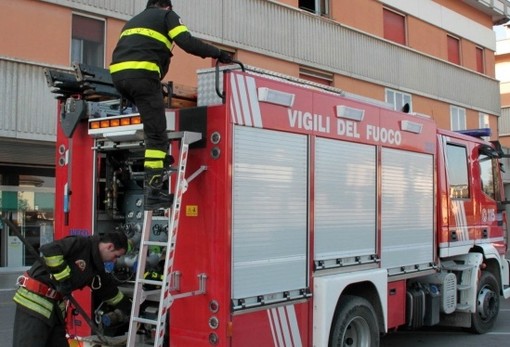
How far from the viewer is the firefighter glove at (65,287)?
4.34 meters

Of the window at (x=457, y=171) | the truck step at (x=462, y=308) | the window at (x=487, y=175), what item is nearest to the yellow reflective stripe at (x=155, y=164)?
the window at (x=457, y=171)

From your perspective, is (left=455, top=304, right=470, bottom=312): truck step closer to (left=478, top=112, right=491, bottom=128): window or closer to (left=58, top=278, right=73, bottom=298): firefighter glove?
(left=58, top=278, right=73, bottom=298): firefighter glove

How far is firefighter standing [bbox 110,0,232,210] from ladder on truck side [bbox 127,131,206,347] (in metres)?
0.11

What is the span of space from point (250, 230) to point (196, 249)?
44 cm

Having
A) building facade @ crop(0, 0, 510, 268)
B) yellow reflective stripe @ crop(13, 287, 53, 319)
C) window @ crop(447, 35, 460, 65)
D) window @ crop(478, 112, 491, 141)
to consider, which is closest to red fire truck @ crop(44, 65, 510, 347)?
yellow reflective stripe @ crop(13, 287, 53, 319)

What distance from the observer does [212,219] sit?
4.49 m

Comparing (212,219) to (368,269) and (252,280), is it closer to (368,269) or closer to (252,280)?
(252,280)

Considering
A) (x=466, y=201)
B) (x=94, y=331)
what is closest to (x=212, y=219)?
(x=94, y=331)

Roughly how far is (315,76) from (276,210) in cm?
1455

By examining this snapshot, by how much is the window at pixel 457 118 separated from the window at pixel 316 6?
8230 mm

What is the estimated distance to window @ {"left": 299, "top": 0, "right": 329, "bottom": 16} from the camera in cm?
1916

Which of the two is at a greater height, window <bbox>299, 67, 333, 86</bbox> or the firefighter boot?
window <bbox>299, 67, 333, 86</bbox>

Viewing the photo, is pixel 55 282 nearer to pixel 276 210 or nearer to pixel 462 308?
pixel 276 210

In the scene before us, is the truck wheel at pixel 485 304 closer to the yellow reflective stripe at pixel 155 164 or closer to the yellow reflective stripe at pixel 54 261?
the yellow reflective stripe at pixel 155 164
